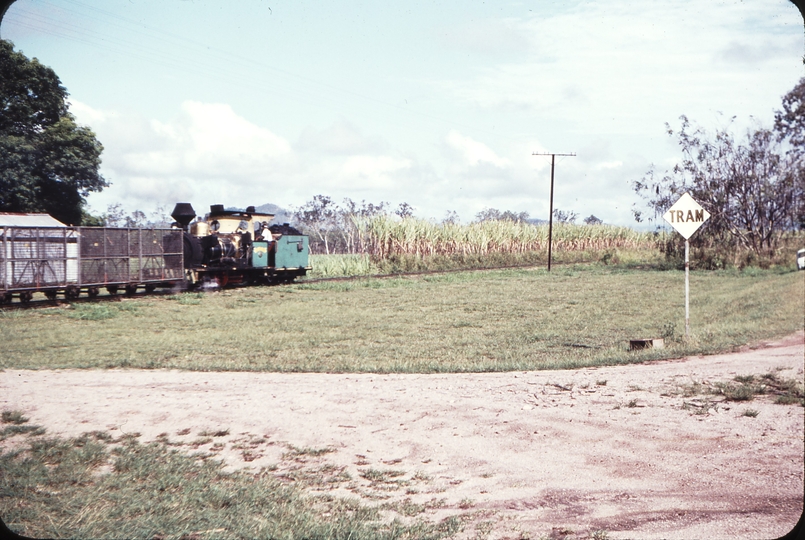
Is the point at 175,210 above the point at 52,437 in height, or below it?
above

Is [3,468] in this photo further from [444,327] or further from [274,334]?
[444,327]

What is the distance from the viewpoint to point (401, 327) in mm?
14492

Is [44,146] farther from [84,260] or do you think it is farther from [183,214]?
[84,260]

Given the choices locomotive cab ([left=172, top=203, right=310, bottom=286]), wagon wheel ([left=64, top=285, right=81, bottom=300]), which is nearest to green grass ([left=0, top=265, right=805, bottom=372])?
locomotive cab ([left=172, top=203, right=310, bottom=286])

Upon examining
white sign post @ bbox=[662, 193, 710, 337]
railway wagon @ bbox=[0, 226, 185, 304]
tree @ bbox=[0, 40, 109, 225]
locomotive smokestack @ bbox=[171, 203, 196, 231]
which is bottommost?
railway wagon @ bbox=[0, 226, 185, 304]

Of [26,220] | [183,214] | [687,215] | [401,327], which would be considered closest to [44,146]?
[183,214]

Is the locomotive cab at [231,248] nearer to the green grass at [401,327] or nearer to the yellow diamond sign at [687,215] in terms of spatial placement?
the green grass at [401,327]

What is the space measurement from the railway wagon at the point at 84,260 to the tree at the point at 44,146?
448cm

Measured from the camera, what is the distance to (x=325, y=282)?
2578 cm

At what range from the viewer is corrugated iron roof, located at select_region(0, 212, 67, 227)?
16.7 metres

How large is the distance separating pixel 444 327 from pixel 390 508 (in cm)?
1022

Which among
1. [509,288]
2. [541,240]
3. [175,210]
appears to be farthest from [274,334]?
[541,240]

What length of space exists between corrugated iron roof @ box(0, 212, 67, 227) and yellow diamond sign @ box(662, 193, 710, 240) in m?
15.7

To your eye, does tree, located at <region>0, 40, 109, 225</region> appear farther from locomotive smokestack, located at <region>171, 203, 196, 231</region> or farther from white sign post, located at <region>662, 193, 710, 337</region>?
white sign post, located at <region>662, 193, 710, 337</region>
